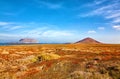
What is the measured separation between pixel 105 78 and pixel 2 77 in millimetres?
11016

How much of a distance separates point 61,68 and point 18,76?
5.64m

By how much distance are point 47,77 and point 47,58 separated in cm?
1498

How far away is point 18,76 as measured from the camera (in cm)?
1934

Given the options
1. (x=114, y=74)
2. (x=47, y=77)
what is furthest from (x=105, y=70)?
(x=47, y=77)

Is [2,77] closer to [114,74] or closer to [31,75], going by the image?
[31,75]

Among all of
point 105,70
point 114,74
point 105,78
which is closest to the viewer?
point 105,78

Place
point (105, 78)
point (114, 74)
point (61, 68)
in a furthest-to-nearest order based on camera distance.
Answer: point (61, 68), point (114, 74), point (105, 78)

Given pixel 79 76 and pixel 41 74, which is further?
Result: pixel 41 74

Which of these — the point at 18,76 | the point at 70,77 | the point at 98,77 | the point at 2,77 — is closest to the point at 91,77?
the point at 98,77

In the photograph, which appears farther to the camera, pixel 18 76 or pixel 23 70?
pixel 23 70

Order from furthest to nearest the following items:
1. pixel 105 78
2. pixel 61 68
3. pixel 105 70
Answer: pixel 61 68 < pixel 105 70 < pixel 105 78

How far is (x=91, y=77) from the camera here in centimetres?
1686

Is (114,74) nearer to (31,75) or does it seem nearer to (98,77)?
(98,77)

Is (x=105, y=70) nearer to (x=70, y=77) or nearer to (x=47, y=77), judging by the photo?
(x=70, y=77)
